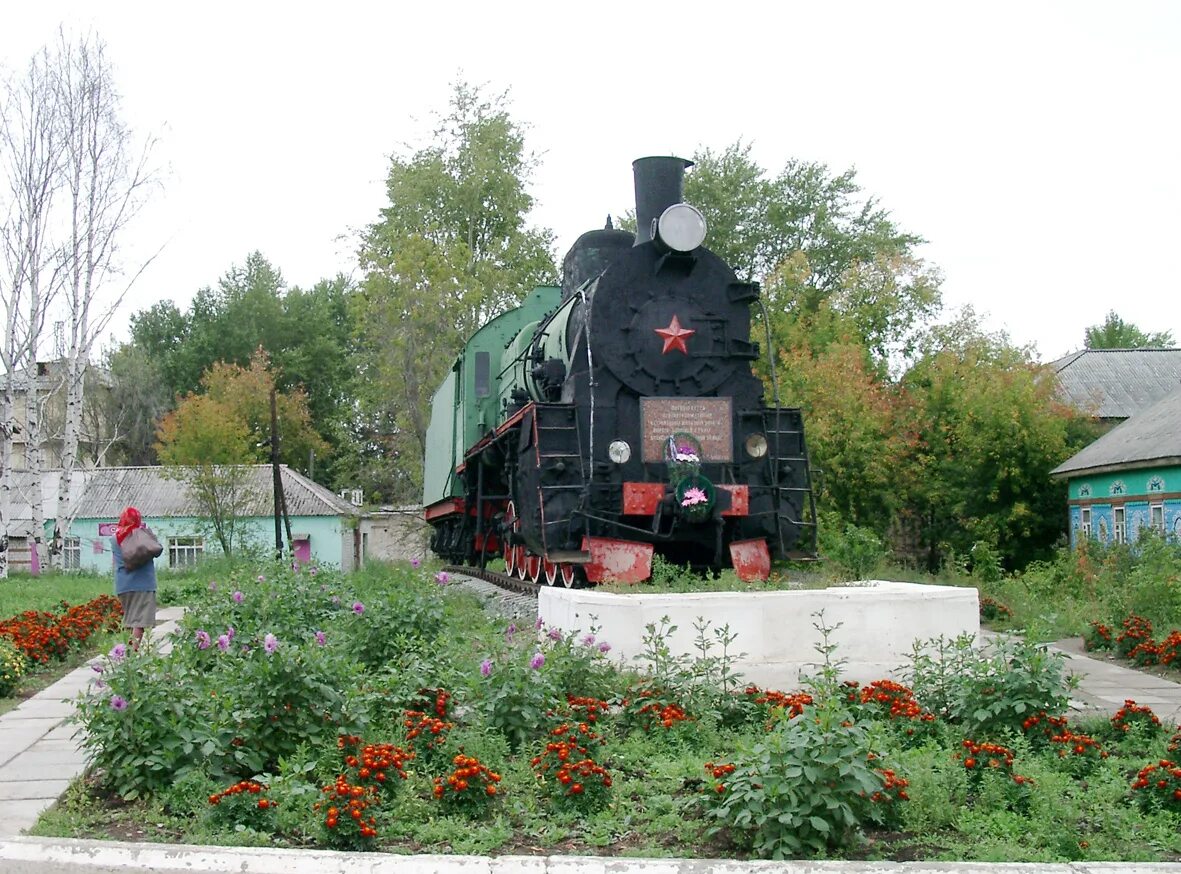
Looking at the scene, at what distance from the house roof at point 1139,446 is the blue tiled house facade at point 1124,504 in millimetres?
345

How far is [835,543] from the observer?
718 inches

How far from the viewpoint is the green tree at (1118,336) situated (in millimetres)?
73625

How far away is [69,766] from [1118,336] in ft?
258

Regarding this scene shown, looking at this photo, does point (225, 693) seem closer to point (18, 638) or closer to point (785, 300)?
point (18, 638)

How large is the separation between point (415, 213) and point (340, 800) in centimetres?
4208

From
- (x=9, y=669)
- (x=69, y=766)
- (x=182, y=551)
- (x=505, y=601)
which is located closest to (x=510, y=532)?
(x=505, y=601)

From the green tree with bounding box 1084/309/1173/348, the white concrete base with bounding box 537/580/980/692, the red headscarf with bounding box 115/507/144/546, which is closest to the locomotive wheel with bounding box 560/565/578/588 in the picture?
the white concrete base with bounding box 537/580/980/692

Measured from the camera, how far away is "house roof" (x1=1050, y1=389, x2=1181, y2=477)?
2171cm

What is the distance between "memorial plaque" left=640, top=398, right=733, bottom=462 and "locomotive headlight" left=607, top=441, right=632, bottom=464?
270mm

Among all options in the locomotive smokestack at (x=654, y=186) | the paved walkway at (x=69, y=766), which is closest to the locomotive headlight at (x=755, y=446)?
the locomotive smokestack at (x=654, y=186)

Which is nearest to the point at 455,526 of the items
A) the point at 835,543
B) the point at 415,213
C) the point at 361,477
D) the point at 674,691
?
the point at 835,543

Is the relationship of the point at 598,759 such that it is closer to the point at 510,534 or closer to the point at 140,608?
the point at 140,608

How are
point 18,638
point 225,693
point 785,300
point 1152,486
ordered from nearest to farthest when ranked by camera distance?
point 225,693
point 18,638
point 1152,486
point 785,300

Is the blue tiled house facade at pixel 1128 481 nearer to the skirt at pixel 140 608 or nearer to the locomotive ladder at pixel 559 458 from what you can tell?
the locomotive ladder at pixel 559 458
